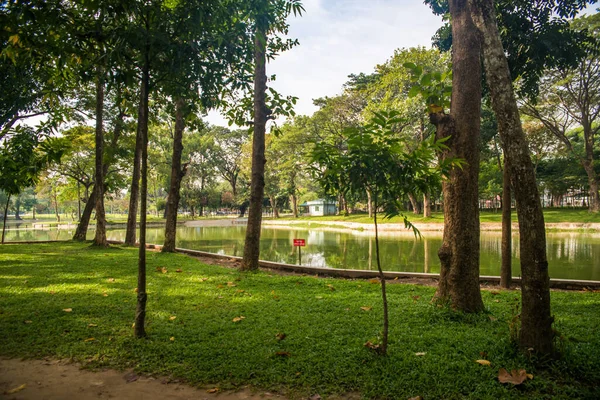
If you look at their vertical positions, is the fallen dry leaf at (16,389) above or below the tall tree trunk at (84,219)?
below

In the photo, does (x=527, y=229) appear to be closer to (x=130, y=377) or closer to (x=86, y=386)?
(x=130, y=377)

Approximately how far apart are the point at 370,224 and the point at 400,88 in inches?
437

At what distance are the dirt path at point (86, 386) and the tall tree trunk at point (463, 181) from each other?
115 inches

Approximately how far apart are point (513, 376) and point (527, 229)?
1245mm

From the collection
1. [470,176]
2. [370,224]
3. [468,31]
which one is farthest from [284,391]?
[370,224]

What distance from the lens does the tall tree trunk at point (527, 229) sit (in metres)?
2.99

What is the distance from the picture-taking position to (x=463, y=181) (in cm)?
443

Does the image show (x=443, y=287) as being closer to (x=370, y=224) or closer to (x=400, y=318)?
(x=400, y=318)

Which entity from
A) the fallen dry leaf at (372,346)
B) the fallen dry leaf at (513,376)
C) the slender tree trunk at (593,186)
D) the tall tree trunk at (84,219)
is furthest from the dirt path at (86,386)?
the slender tree trunk at (593,186)

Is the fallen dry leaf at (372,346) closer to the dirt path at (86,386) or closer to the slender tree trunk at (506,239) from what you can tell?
the dirt path at (86,386)

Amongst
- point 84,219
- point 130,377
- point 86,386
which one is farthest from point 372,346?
point 84,219

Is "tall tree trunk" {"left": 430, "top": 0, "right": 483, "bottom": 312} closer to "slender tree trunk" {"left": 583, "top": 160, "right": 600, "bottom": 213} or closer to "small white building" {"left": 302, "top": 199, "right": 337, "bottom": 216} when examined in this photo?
"slender tree trunk" {"left": 583, "top": 160, "right": 600, "bottom": 213}

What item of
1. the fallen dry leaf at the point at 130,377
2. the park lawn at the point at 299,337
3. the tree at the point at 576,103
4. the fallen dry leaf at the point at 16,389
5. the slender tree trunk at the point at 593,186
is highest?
the tree at the point at 576,103

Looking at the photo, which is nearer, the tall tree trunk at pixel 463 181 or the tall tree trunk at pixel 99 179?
the tall tree trunk at pixel 463 181
